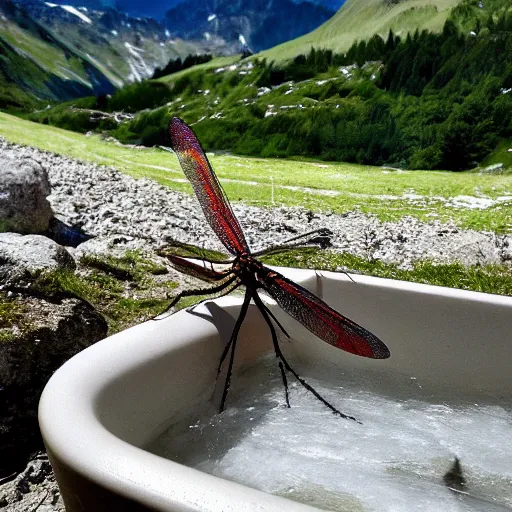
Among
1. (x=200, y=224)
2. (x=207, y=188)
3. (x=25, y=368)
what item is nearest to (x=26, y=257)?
(x=25, y=368)

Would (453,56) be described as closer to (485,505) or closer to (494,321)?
(494,321)

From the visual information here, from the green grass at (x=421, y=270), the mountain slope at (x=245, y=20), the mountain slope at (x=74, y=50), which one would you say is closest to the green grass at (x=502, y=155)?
the green grass at (x=421, y=270)

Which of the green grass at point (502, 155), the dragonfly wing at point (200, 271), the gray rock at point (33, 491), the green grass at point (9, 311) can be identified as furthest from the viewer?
the green grass at point (502, 155)

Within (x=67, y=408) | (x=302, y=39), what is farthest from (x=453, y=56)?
(x=67, y=408)

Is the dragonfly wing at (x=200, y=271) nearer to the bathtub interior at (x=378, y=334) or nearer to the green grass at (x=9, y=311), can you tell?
the bathtub interior at (x=378, y=334)

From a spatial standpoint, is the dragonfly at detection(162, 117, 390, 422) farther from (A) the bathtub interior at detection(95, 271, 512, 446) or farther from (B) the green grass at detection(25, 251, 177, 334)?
(B) the green grass at detection(25, 251, 177, 334)
